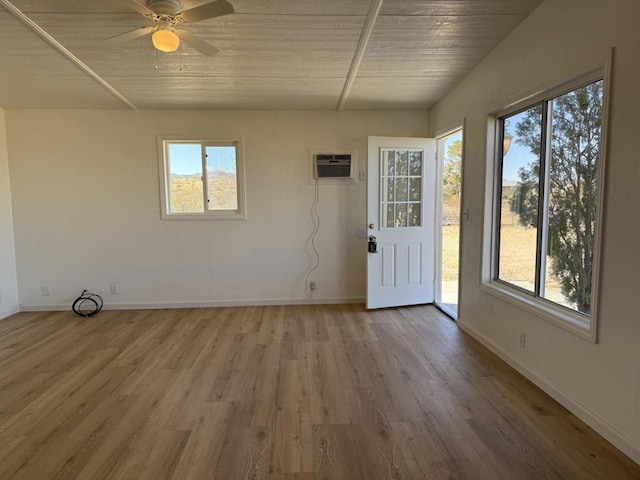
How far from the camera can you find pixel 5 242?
4.15 metres

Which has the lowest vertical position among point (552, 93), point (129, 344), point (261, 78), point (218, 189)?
point (129, 344)

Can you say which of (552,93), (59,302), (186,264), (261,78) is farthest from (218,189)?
(552,93)

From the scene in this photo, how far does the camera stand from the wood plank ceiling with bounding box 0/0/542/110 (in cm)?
236

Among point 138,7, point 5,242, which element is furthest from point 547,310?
point 5,242

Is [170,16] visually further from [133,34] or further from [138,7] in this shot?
[133,34]

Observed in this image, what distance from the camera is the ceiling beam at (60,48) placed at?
229cm

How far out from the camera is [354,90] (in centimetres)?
375

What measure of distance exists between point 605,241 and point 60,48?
4.06m

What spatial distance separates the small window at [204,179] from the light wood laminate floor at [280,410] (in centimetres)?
160

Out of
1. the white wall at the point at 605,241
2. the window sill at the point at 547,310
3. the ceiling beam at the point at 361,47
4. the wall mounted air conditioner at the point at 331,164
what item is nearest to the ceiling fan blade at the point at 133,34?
the ceiling beam at the point at 361,47

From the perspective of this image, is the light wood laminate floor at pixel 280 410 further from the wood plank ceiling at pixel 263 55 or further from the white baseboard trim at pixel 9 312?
the wood plank ceiling at pixel 263 55

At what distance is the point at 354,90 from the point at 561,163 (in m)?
2.17

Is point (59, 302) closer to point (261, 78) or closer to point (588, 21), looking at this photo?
point (261, 78)

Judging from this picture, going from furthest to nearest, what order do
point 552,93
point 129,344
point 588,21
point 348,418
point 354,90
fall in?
point 354,90 < point 129,344 < point 552,93 < point 348,418 < point 588,21
